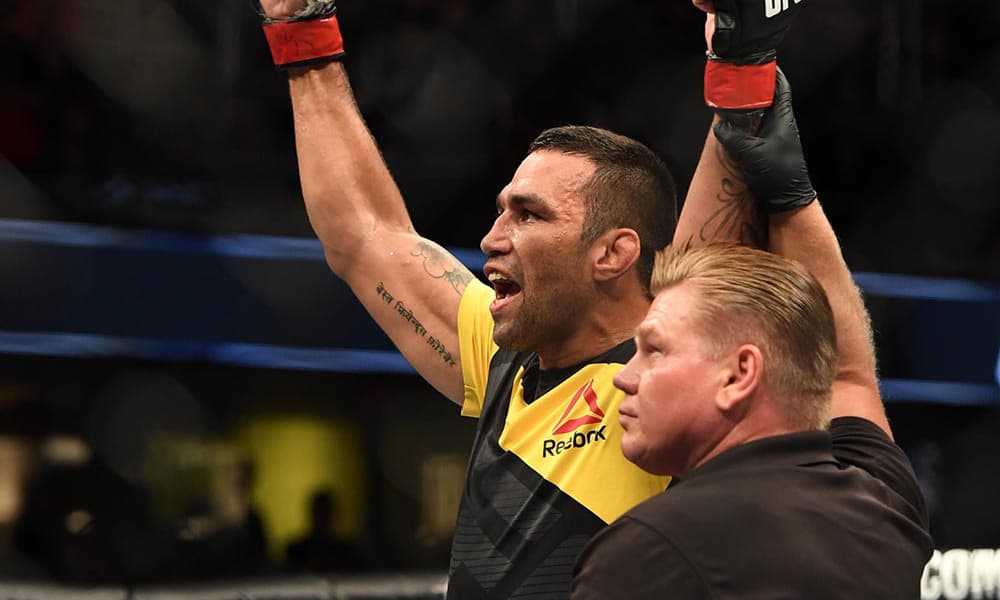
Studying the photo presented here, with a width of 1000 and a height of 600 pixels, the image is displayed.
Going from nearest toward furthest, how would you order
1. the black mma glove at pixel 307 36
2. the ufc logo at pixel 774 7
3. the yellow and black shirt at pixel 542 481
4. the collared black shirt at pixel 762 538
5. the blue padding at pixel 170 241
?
the collared black shirt at pixel 762 538, the ufc logo at pixel 774 7, the yellow and black shirt at pixel 542 481, the black mma glove at pixel 307 36, the blue padding at pixel 170 241

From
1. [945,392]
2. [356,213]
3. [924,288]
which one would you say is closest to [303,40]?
[356,213]

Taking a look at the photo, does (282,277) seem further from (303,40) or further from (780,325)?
(780,325)

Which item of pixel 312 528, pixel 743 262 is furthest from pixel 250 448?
pixel 743 262

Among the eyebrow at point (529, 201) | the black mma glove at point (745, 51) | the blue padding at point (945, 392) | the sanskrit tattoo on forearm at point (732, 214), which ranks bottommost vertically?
the blue padding at point (945, 392)

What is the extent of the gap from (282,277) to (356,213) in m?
1.18

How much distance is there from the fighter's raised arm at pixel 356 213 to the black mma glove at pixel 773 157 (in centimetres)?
51

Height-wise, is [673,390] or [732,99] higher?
[732,99]

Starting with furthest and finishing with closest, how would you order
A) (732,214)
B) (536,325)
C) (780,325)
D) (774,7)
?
(536,325)
(732,214)
(774,7)
(780,325)

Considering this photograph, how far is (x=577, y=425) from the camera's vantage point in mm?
1418

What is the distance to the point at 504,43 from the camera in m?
3.37

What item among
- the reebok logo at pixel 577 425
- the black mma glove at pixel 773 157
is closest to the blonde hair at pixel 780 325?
the black mma glove at pixel 773 157

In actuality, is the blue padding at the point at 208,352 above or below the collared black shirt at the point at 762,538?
below

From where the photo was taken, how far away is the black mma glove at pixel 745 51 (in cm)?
125

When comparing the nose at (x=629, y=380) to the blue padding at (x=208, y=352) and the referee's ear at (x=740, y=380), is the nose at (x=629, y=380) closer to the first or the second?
the referee's ear at (x=740, y=380)
